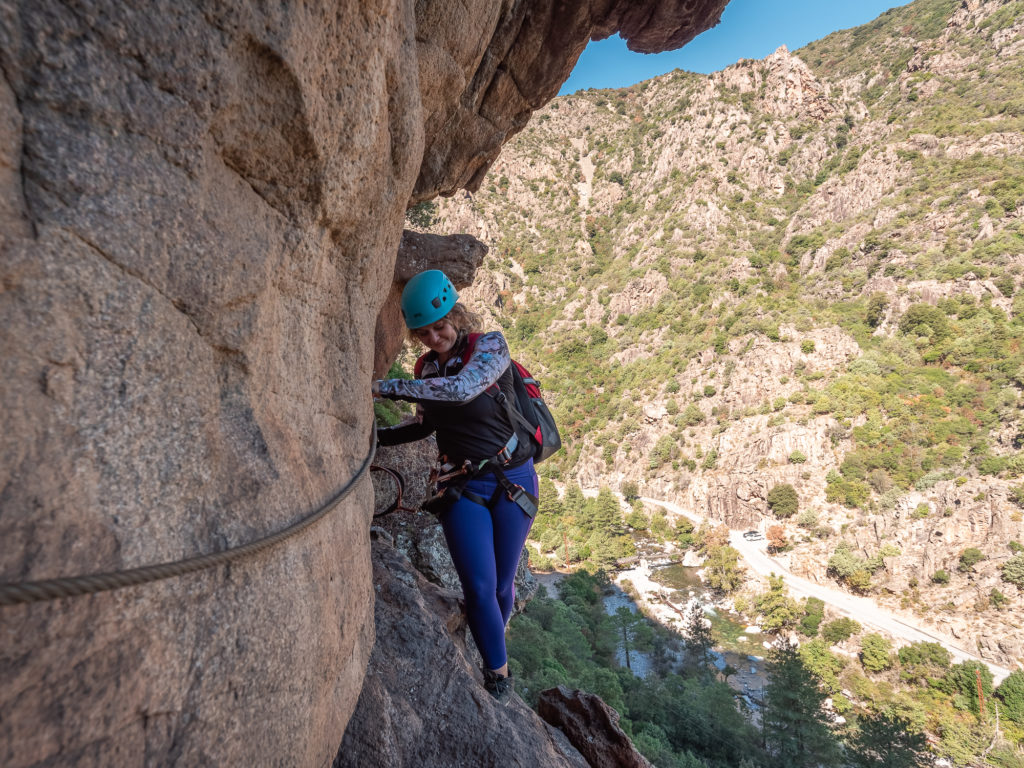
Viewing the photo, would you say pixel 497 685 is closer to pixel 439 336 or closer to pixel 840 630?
pixel 439 336

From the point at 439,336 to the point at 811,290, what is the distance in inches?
2405

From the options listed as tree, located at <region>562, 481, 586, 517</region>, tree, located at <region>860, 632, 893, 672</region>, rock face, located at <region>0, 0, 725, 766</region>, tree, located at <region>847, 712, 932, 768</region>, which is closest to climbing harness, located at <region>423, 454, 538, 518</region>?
rock face, located at <region>0, 0, 725, 766</region>

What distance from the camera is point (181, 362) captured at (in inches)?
49.9

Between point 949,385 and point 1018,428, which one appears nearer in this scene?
point 1018,428

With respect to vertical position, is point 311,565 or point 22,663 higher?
point 22,663

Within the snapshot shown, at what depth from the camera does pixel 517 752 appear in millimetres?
3100

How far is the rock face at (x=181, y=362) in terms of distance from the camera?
3.00 feet

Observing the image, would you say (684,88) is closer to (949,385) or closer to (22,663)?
(949,385)

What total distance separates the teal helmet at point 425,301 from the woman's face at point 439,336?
55 millimetres

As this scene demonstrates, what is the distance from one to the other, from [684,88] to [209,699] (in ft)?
318

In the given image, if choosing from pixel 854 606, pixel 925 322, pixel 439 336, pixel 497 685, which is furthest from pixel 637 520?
pixel 439 336

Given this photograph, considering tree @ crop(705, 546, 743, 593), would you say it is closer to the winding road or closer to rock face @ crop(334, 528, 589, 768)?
the winding road

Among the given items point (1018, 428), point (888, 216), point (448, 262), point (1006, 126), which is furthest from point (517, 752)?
point (1006, 126)

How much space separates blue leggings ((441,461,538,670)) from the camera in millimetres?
2930
